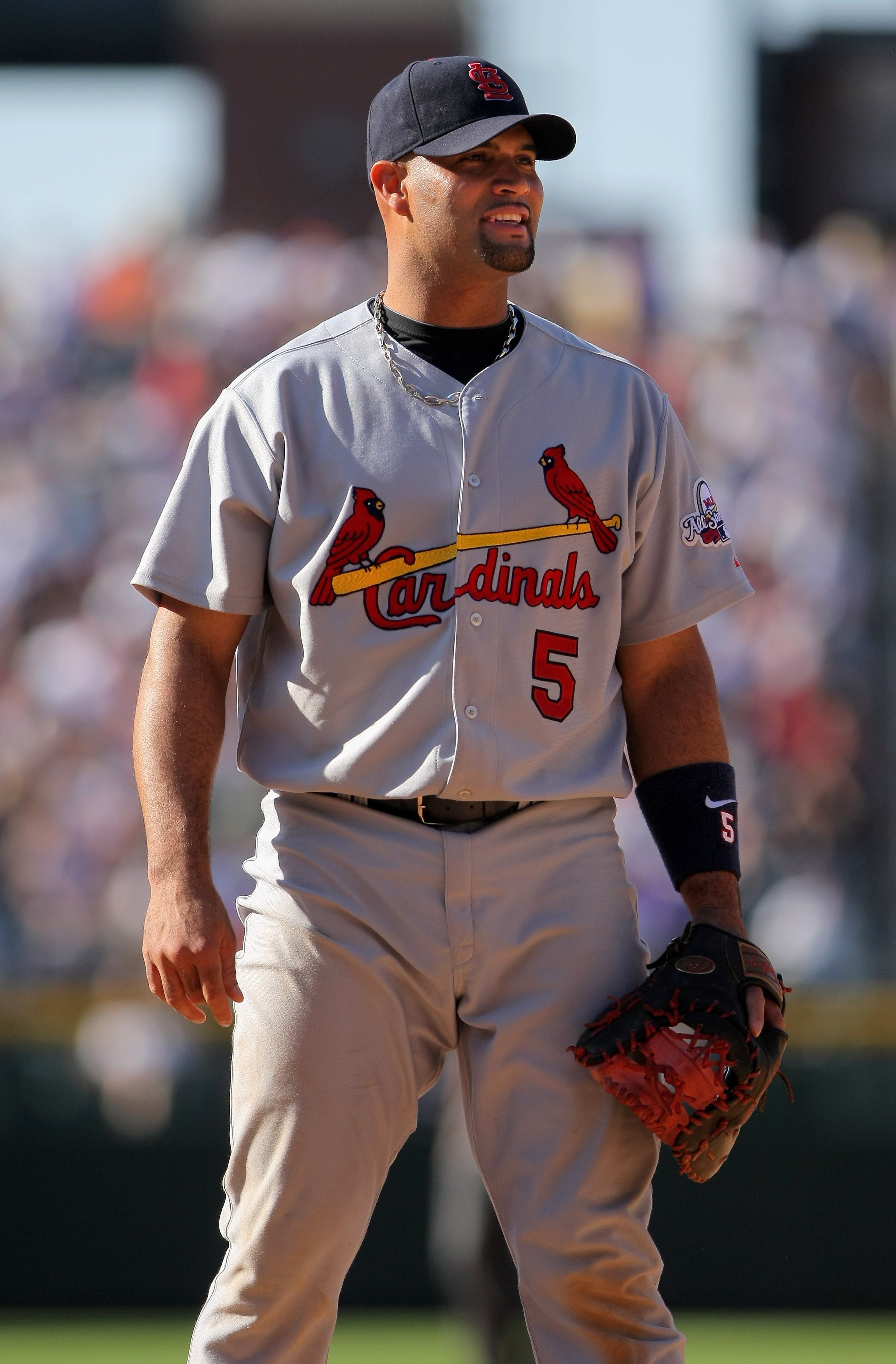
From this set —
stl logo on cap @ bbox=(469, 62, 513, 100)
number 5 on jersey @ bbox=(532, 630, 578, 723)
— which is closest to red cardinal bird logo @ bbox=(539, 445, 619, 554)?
number 5 on jersey @ bbox=(532, 630, 578, 723)

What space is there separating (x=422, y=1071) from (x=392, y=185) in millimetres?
1134

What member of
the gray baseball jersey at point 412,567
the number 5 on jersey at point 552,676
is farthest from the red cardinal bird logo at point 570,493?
the number 5 on jersey at point 552,676

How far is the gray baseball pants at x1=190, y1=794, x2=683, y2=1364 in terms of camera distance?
6.83 feet

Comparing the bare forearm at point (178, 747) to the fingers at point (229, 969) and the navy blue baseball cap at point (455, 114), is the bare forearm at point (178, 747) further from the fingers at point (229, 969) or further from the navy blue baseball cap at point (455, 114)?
the navy blue baseball cap at point (455, 114)

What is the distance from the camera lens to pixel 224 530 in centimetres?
218

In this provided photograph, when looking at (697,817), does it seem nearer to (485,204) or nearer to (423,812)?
(423,812)

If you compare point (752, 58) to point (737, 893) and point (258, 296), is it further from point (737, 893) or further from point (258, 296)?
point (737, 893)

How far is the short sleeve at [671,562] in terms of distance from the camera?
231cm

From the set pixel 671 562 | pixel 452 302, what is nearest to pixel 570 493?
pixel 671 562

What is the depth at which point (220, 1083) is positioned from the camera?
5344mm

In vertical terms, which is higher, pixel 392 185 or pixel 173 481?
pixel 392 185

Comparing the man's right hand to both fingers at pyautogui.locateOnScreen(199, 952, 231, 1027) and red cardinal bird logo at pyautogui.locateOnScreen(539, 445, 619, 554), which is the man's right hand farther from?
red cardinal bird logo at pyautogui.locateOnScreen(539, 445, 619, 554)

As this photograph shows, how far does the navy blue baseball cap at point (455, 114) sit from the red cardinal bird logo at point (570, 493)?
0.39 metres

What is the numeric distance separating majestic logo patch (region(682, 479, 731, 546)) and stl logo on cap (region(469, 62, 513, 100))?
566 mm
